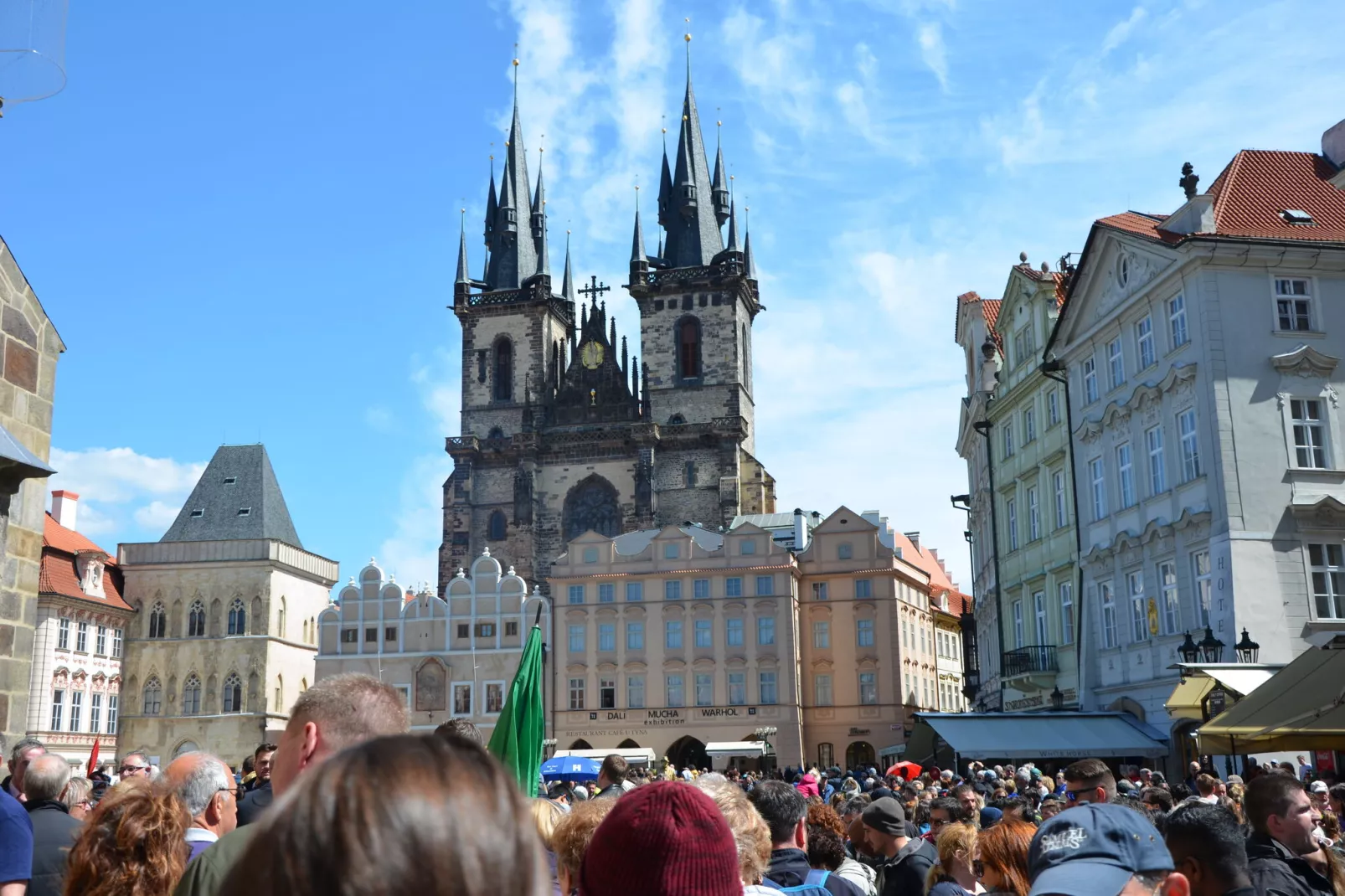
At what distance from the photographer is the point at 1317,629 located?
822 inches

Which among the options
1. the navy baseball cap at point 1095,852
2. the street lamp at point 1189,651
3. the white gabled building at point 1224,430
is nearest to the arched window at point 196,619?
A: the white gabled building at point 1224,430

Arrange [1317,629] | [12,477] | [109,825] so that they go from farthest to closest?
→ [1317,629], [12,477], [109,825]

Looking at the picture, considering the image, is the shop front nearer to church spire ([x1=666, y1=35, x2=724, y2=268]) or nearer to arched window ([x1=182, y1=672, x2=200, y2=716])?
arched window ([x1=182, y1=672, x2=200, y2=716])

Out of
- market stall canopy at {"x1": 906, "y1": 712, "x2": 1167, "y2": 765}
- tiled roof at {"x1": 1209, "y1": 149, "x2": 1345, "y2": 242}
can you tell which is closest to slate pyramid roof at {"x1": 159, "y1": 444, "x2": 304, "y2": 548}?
market stall canopy at {"x1": 906, "y1": 712, "x2": 1167, "y2": 765}

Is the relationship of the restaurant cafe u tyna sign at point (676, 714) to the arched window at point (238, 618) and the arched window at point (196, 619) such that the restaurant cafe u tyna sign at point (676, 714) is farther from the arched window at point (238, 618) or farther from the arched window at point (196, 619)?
the arched window at point (196, 619)

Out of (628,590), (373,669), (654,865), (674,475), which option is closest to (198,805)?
(654,865)

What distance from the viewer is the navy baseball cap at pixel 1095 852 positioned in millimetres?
2635

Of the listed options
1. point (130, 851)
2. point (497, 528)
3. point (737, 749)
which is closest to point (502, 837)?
point (130, 851)

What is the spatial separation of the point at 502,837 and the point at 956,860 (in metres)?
4.40

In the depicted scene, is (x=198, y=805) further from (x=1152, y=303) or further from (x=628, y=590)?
(x=628, y=590)

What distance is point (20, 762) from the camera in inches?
235

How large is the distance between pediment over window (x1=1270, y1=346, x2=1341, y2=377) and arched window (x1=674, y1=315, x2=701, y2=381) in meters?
45.8

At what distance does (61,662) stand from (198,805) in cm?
5196

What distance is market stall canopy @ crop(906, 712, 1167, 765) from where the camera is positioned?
23000mm
